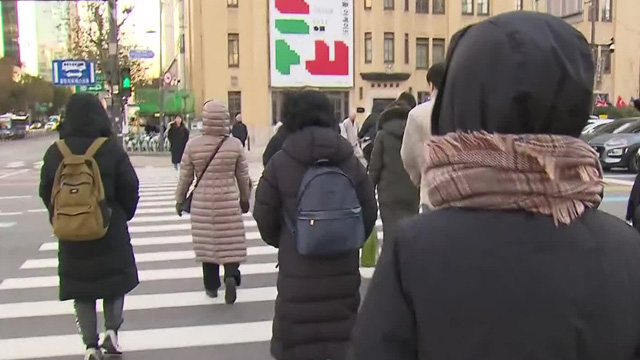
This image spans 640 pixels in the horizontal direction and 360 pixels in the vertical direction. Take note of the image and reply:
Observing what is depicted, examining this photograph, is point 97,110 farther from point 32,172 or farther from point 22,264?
point 32,172

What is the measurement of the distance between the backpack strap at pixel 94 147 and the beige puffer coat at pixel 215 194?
5.29ft

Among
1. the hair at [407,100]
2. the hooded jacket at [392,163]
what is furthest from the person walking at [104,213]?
the hair at [407,100]

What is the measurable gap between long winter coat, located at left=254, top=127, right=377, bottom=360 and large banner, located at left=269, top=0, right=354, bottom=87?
116 feet

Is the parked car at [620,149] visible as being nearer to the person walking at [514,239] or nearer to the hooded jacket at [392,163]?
the hooded jacket at [392,163]

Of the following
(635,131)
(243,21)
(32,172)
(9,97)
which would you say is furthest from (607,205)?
(9,97)

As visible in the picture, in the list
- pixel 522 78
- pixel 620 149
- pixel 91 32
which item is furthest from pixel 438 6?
pixel 522 78

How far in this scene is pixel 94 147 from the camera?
457 centimetres

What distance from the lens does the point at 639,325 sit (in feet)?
4.73

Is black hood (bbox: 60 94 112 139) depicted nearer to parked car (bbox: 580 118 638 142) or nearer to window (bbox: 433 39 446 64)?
parked car (bbox: 580 118 638 142)

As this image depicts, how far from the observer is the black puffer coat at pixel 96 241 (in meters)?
4.58

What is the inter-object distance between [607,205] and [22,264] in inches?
405

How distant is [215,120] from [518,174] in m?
4.99

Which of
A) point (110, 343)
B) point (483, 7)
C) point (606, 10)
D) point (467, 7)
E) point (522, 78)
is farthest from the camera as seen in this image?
point (483, 7)

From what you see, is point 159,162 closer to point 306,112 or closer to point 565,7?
point 565,7
